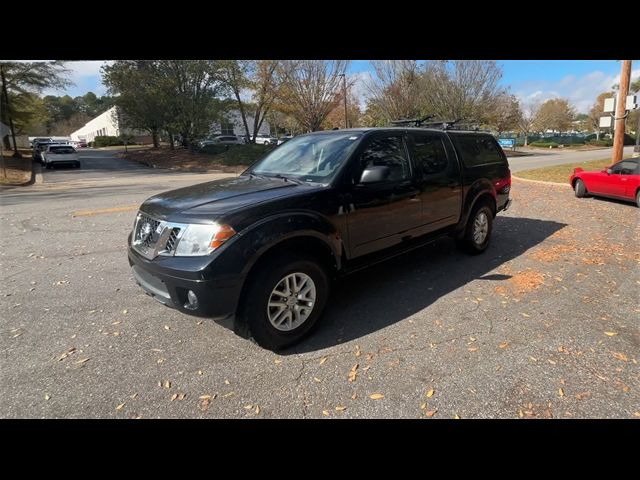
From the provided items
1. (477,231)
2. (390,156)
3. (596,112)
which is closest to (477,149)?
(477,231)

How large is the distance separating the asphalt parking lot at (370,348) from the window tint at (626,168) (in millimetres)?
4797

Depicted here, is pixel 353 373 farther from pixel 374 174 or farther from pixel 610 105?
pixel 610 105

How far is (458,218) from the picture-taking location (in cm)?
513

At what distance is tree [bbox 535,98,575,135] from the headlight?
63648mm

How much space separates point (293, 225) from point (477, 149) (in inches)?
144

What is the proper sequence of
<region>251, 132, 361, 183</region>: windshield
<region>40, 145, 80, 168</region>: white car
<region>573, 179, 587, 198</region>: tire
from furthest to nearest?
<region>40, 145, 80, 168</region>: white car → <region>573, 179, 587, 198</region>: tire → <region>251, 132, 361, 183</region>: windshield

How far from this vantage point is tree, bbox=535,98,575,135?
56.2 m

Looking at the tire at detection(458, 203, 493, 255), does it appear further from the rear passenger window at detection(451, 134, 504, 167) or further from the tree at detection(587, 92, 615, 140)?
the tree at detection(587, 92, 615, 140)

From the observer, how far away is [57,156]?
2470 centimetres

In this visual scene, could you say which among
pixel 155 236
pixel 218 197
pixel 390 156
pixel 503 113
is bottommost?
pixel 155 236

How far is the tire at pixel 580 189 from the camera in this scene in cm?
1010

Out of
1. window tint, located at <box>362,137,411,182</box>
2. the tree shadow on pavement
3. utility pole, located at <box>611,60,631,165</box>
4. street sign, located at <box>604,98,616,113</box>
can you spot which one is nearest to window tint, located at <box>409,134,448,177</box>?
window tint, located at <box>362,137,411,182</box>
